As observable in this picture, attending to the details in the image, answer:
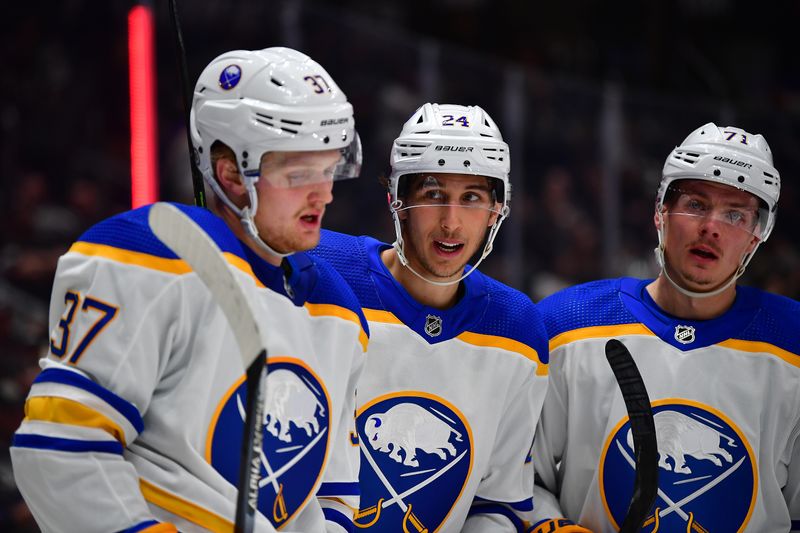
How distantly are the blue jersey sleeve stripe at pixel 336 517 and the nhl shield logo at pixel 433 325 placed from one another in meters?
0.54

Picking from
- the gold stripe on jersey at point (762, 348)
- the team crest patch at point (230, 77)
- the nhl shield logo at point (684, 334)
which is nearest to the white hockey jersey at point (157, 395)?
the team crest patch at point (230, 77)

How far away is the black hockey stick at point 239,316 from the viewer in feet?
5.33

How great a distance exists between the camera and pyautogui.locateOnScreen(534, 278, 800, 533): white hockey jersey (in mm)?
2576

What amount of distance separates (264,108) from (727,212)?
1343mm

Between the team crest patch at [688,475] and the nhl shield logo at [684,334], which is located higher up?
the nhl shield logo at [684,334]

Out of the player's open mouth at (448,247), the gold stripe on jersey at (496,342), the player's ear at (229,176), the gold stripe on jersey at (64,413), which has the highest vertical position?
the player's ear at (229,176)

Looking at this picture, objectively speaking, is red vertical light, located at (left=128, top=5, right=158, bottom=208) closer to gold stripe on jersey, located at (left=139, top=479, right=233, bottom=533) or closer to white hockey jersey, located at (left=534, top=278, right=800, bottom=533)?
white hockey jersey, located at (left=534, top=278, right=800, bottom=533)

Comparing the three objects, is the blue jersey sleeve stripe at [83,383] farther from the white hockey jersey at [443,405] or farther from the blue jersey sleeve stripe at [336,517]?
the white hockey jersey at [443,405]

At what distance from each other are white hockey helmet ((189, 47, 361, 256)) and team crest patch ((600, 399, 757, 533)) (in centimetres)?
114

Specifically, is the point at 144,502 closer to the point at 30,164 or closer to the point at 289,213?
the point at 289,213

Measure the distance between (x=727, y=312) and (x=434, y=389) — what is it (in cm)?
79

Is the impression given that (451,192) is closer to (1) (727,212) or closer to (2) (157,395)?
(1) (727,212)

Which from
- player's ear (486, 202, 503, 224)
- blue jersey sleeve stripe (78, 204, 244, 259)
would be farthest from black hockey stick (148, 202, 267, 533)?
player's ear (486, 202, 503, 224)

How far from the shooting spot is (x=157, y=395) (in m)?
1.74
